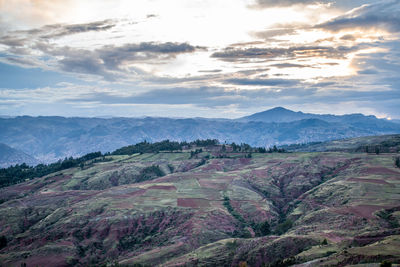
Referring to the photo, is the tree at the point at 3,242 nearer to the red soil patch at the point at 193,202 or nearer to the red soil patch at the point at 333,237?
the red soil patch at the point at 193,202

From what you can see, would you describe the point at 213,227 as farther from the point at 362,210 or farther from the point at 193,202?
the point at 362,210

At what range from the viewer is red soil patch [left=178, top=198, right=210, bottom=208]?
170200 millimetres

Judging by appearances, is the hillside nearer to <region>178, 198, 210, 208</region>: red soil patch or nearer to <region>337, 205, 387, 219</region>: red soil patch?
<region>337, 205, 387, 219</region>: red soil patch

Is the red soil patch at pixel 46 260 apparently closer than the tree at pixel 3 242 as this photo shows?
Yes

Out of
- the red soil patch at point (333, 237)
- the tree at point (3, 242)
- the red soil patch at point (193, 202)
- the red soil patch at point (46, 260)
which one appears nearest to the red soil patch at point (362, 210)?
the red soil patch at point (333, 237)

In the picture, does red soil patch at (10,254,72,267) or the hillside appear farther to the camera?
red soil patch at (10,254,72,267)

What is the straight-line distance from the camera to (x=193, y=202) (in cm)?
17562

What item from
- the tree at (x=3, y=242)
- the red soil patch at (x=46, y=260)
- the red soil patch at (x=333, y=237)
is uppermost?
the red soil patch at (x=333, y=237)

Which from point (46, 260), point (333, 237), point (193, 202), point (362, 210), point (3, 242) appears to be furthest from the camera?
point (193, 202)

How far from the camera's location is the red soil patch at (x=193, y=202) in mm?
170200

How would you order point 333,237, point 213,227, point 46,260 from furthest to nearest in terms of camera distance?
point 213,227 → point 46,260 → point 333,237

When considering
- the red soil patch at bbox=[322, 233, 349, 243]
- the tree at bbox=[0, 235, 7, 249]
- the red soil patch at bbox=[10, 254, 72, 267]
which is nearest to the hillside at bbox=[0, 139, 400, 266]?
the red soil patch at bbox=[322, 233, 349, 243]

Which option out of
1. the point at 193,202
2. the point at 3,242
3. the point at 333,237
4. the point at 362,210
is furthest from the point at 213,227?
the point at 3,242

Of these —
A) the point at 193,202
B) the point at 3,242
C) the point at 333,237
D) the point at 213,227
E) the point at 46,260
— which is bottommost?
the point at 46,260
